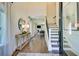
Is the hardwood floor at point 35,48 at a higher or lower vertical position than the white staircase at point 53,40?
lower

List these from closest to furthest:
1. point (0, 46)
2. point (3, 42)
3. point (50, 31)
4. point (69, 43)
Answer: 1. point (0, 46)
2. point (3, 42)
3. point (69, 43)
4. point (50, 31)

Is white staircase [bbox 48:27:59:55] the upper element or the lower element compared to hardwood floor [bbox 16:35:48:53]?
upper

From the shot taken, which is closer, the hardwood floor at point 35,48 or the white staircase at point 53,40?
the hardwood floor at point 35,48

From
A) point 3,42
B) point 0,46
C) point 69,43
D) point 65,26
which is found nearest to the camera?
point 0,46

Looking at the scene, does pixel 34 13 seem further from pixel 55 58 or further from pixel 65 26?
pixel 55 58

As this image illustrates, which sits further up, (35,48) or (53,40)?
(53,40)

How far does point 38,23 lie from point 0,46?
20.0 ft

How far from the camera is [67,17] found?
4.93 metres

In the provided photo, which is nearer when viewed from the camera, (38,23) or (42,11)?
(42,11)

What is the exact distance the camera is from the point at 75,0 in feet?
5.98

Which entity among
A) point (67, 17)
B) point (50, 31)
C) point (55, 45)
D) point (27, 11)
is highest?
point (27, 11)

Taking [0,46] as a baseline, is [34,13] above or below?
above

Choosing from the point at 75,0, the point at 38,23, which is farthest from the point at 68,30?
the point at 38,23

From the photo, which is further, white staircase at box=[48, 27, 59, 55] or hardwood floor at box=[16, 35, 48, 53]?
white staircase at box=[48, 27, 59, 55]
